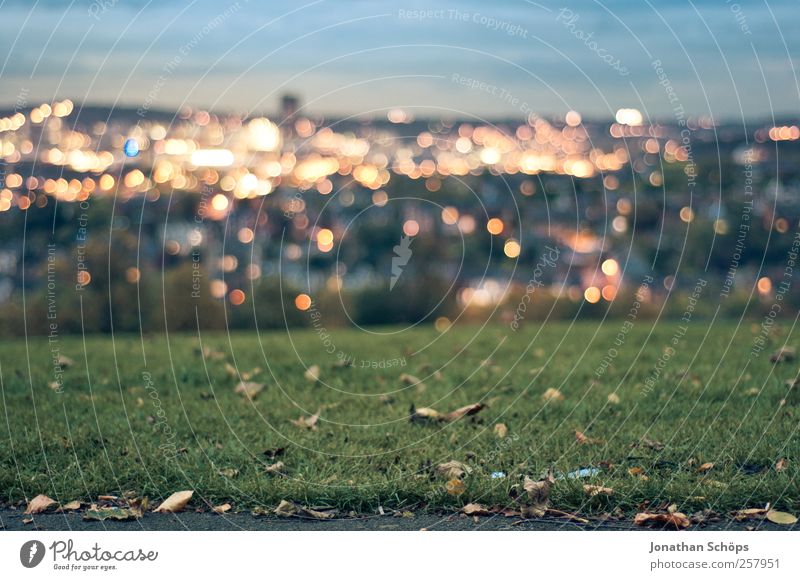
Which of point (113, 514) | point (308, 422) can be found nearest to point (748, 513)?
point (308, 422)

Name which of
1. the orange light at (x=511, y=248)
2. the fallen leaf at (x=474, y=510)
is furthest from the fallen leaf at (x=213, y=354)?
the orange light at (x=511, y=248)

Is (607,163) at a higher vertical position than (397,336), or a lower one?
higher

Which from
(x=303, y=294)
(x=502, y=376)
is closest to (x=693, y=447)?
(x=502, y=376)

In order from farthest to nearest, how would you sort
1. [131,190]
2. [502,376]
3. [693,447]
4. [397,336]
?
[131,190], [397,336], [502,376], [693,447]

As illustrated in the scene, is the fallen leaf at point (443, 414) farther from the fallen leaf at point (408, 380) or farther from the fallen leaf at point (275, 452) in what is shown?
the fallen leaf at point (408, 380)

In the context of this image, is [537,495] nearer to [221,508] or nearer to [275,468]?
[275,468]

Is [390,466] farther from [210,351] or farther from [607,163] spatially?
[607,163]

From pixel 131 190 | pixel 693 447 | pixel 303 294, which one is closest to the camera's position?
pixel 693 447
